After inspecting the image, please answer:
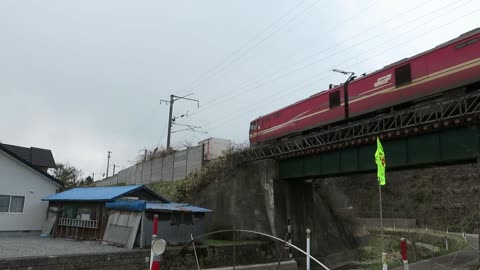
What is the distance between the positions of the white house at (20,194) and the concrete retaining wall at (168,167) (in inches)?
379

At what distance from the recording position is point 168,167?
3484 cm

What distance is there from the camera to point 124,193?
2302cm

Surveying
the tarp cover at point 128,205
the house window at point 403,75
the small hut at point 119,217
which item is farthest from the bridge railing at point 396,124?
the tarp cover at point 128,205

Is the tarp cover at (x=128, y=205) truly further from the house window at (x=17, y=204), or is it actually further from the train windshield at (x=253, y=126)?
the train windshield at (x=253, y=126)

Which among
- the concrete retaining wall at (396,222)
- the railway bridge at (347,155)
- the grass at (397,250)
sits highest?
the railway bridge at (347,155)

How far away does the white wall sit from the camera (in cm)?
2744

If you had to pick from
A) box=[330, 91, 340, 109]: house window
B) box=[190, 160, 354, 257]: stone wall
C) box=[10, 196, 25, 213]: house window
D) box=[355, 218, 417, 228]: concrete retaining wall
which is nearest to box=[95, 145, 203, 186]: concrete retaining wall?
box=[190, 160, 354, 257]: stone wall

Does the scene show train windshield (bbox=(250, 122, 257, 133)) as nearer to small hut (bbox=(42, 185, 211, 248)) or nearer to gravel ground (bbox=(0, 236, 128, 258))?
small hut (bbox=(42, 185, 211, 248))

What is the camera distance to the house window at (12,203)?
27.4 m

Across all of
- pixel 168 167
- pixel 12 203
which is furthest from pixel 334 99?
pixel 12 203

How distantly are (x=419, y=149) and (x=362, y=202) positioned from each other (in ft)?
157

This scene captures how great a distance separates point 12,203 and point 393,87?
85.2 ft

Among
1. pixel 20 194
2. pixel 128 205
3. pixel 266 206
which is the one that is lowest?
pixel 128 205

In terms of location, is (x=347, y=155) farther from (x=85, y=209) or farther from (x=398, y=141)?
(x=85, y=209)
